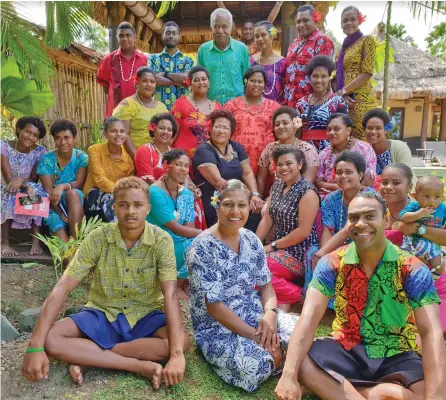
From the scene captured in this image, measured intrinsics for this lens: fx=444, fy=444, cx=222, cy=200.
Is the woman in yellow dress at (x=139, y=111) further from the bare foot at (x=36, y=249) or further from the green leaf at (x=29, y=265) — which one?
the green leaf at (x=29, y=265)

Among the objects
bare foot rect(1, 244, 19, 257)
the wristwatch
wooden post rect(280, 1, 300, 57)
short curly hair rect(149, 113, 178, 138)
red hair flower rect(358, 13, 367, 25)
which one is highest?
wooden post rect(280, 1, 300, 57)

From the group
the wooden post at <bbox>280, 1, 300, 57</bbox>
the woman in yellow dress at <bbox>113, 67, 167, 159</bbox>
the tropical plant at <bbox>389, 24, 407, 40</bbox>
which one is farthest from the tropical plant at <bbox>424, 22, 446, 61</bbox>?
the woman in yellow dress at <bbox>113, 67, 167, 159</bbox>

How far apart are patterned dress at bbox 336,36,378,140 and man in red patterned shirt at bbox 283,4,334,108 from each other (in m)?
0.27

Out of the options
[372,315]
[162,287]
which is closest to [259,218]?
[162,287]

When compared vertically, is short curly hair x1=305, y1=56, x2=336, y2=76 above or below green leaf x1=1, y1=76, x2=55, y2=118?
above

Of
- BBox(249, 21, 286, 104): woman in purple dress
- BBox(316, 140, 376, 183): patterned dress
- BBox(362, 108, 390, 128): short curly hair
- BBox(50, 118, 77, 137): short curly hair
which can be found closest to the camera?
BBox(316, 140, 376, 183): patterned dress

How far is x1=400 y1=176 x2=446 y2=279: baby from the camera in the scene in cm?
318

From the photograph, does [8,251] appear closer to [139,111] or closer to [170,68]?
[139,111]

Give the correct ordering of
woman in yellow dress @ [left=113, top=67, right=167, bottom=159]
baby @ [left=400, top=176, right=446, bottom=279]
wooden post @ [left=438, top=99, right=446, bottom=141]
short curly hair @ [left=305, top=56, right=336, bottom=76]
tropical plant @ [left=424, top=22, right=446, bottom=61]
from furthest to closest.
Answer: tropical plant @ [left=424, top=22, right=446, bottom=61] < wooden post @ [left=438, top=99, right=446, bottom=141] < woman in yellow dress @ [left=113, top=67, right=167, bottom=159] < short curly hair @ [left=305, top=56, right=336, bottom=76] < baby @ [left=400, top=176, right=446, bottom=279]

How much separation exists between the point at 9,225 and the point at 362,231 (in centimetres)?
361

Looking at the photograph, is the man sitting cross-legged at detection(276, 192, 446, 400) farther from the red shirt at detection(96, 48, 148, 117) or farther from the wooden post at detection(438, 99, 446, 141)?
the wooden post at detection(438, 99, 446, 141)

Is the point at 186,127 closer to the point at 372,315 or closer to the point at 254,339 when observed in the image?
the point at 254,339

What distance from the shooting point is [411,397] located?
7.36 feet

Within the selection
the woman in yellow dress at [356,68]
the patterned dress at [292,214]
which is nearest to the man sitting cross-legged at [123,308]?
the patterned dress at [292,214]
